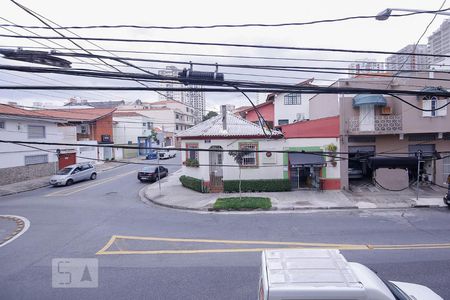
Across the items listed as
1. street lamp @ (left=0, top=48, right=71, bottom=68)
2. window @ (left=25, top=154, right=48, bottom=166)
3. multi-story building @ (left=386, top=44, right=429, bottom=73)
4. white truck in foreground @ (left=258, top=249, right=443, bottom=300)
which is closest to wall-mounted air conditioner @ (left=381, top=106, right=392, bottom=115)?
multi-story building @ (left=386, top=44, right=429, bottom=73)

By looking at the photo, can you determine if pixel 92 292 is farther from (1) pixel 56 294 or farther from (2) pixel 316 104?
(2) pixel 316 104

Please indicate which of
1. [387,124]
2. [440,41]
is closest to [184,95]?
[387,124]

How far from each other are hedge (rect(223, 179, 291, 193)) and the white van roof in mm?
13042

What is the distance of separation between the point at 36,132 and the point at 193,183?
16.9 meters

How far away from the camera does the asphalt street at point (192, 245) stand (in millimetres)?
6496

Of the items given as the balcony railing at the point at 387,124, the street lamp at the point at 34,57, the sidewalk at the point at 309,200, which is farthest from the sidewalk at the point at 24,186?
the balcony railing at the point at 387,124

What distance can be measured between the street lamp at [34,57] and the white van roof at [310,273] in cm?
496

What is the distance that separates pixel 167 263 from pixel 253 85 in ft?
17.8

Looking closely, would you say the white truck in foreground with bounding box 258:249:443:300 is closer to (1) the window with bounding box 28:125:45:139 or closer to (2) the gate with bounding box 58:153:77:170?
(1) the window with bounding box 28:125:45:139

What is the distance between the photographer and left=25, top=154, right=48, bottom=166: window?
2445 centimetres

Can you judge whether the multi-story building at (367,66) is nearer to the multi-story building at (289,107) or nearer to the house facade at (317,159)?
the house facade at (317,159)

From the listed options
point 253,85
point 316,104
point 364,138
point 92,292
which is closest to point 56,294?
point 92,292

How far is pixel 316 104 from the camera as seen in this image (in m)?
24.9

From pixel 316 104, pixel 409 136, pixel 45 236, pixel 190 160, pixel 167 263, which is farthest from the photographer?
pixel 316 104
